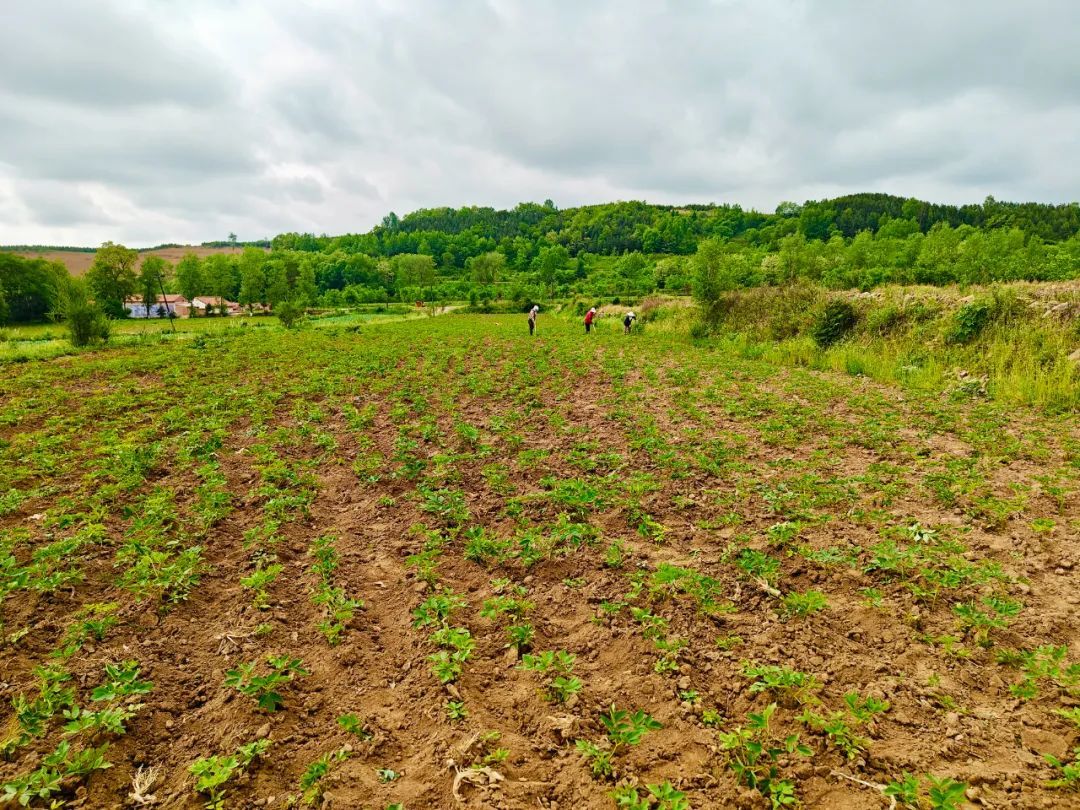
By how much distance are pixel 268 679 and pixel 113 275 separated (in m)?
83.4

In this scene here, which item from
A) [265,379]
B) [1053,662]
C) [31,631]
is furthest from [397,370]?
[1053,662]

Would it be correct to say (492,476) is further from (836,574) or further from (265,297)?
(265,297)

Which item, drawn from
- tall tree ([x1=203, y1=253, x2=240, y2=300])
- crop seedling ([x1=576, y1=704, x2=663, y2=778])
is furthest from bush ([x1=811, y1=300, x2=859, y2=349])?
tall tree ([x1=203, y1=253, x2=240, y2=300])

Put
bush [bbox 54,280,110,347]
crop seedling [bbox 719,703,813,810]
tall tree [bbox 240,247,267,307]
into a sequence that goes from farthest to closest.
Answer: tall tree [bbox 240,247,267,307] < bush [bbox 54,280,110,347] < crop seedling [bbox 719,703,813,810]

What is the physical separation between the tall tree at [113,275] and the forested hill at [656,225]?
285 feet

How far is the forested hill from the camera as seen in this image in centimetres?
10262

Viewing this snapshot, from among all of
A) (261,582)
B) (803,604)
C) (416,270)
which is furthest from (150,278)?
(803,604)

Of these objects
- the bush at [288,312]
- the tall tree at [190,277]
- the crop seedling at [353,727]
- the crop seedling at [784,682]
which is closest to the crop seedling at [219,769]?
the crop seedling at [353,727]

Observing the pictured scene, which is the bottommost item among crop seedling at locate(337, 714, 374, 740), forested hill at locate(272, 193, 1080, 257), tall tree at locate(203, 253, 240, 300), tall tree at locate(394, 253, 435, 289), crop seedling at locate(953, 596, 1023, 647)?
crop seedling at locate(337, 714, 374, 740)

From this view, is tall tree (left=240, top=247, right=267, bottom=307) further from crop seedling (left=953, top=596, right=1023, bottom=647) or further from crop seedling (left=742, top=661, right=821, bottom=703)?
crop seedling (left=953, top=596, right=1023, bottom=647)

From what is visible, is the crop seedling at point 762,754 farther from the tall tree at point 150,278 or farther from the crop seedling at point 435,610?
the tall tree at point 150,278

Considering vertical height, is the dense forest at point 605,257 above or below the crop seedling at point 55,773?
Result: above

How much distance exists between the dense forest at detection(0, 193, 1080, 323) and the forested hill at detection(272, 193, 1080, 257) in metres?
0.49

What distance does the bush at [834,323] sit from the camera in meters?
18.6
